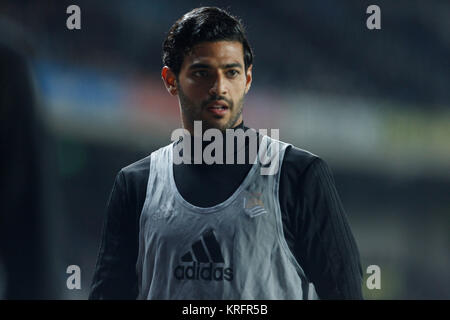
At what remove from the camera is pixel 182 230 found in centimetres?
168

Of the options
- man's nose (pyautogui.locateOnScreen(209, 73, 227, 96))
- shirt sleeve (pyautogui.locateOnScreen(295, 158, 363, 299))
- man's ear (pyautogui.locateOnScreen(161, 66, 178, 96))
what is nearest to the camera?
shirt sleeve (pyautogui.locateOnScreen(295, 158, 363, 299))

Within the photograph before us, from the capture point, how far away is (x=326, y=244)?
1617mm

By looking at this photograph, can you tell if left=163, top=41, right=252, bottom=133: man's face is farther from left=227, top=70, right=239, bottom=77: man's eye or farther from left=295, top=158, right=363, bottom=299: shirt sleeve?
left=295, top=158, right=363, bottom=299: shirt sleeve

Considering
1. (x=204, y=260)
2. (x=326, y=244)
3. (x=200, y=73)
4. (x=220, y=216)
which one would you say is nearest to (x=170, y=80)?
(x=200, y=73)

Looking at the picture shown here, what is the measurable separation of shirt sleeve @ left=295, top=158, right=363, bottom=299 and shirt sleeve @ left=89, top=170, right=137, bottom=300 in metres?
0.53

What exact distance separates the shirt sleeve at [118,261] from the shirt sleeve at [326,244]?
530mm

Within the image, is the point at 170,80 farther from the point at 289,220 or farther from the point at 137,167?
the point at 289,220

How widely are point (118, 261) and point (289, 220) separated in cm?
56

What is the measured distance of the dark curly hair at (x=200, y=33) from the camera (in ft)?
5.72

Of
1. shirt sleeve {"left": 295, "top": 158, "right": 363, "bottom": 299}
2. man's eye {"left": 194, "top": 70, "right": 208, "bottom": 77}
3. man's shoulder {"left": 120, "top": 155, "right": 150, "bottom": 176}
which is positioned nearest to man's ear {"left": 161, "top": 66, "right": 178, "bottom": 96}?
man's eye {"left": 194, "top": 70, "right": 208, "bottom": 77}

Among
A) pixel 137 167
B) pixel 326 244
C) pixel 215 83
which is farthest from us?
pixel 137 167

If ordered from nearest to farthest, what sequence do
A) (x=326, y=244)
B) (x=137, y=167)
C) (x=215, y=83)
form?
(x=326, y=244) < (x=215, y=83) < (x=137, y=167)

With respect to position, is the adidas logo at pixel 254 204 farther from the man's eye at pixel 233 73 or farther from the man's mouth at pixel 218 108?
the man's eye at pixel 233 73

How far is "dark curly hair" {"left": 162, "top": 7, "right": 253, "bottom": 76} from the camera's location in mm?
1744
